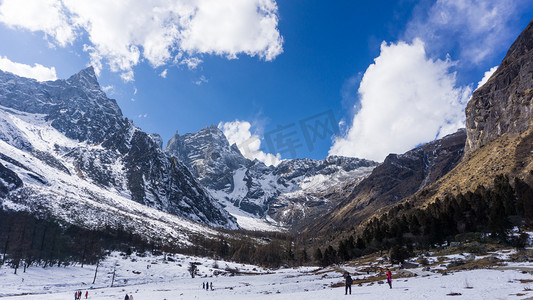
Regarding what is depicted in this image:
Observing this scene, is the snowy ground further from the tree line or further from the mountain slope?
the mountain slope

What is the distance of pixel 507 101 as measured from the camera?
151m

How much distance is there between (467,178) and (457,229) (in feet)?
208

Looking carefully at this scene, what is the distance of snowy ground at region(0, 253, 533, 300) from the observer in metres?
25.4

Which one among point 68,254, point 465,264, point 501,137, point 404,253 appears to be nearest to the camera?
point 465,264

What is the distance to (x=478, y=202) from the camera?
7869 centimetres

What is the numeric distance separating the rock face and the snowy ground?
11899cm

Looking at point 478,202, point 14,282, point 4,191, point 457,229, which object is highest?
point 4,191

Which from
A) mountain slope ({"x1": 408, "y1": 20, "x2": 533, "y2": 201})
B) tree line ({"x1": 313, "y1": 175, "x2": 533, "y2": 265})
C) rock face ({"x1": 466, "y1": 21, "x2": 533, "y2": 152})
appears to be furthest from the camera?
rock face ({"x1": 466, "y1": 21, "x2": 533, "y2": 152})

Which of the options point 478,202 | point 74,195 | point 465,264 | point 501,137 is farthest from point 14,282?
point 501,137

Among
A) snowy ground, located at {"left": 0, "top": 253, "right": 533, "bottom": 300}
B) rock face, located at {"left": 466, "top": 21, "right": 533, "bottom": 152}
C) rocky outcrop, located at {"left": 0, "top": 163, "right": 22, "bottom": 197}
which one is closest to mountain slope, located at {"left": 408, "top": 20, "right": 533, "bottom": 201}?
rock face, located at {"left": 466, "top": 21, "right": 533, "bottom": 152}

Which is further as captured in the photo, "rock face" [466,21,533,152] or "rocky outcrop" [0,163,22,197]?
"rocky outcrop" [0,163,22,197]

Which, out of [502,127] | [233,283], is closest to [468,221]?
[233,283]

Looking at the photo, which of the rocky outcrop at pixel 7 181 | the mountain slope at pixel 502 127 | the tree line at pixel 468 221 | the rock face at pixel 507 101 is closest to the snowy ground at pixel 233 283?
the tree line at pixel 468 221

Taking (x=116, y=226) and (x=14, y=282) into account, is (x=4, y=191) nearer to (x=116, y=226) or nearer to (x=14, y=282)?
(x=116, y=226)
